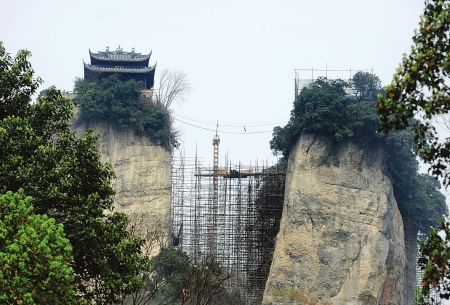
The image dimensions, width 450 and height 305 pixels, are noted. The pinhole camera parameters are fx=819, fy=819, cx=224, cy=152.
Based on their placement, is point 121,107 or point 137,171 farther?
point 137,171

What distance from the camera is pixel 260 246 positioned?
107 ft

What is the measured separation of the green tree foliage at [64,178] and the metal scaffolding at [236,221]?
1662 cm

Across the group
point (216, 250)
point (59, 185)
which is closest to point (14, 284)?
point (59, 185)

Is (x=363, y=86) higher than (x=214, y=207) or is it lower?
higher

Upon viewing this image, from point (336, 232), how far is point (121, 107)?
10.0m

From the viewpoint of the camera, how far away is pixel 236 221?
109 ft

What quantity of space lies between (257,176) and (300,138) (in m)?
2.92

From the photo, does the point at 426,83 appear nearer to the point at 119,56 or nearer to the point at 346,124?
the point at 346,124

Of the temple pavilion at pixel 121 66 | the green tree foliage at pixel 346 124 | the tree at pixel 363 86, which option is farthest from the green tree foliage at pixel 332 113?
the temple pavilion at pixel 121 66

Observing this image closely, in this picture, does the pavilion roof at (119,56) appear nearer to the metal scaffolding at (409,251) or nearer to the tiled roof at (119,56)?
the tiled roof at (119,56)

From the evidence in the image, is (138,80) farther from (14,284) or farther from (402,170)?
(14,284)

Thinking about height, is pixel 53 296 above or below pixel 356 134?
below

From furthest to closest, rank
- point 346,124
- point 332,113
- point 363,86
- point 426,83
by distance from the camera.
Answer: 1. point 363,86
2. point 346,124
3. point 332,113
4. point 426,83

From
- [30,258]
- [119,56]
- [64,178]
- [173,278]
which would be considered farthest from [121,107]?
[30,258]
